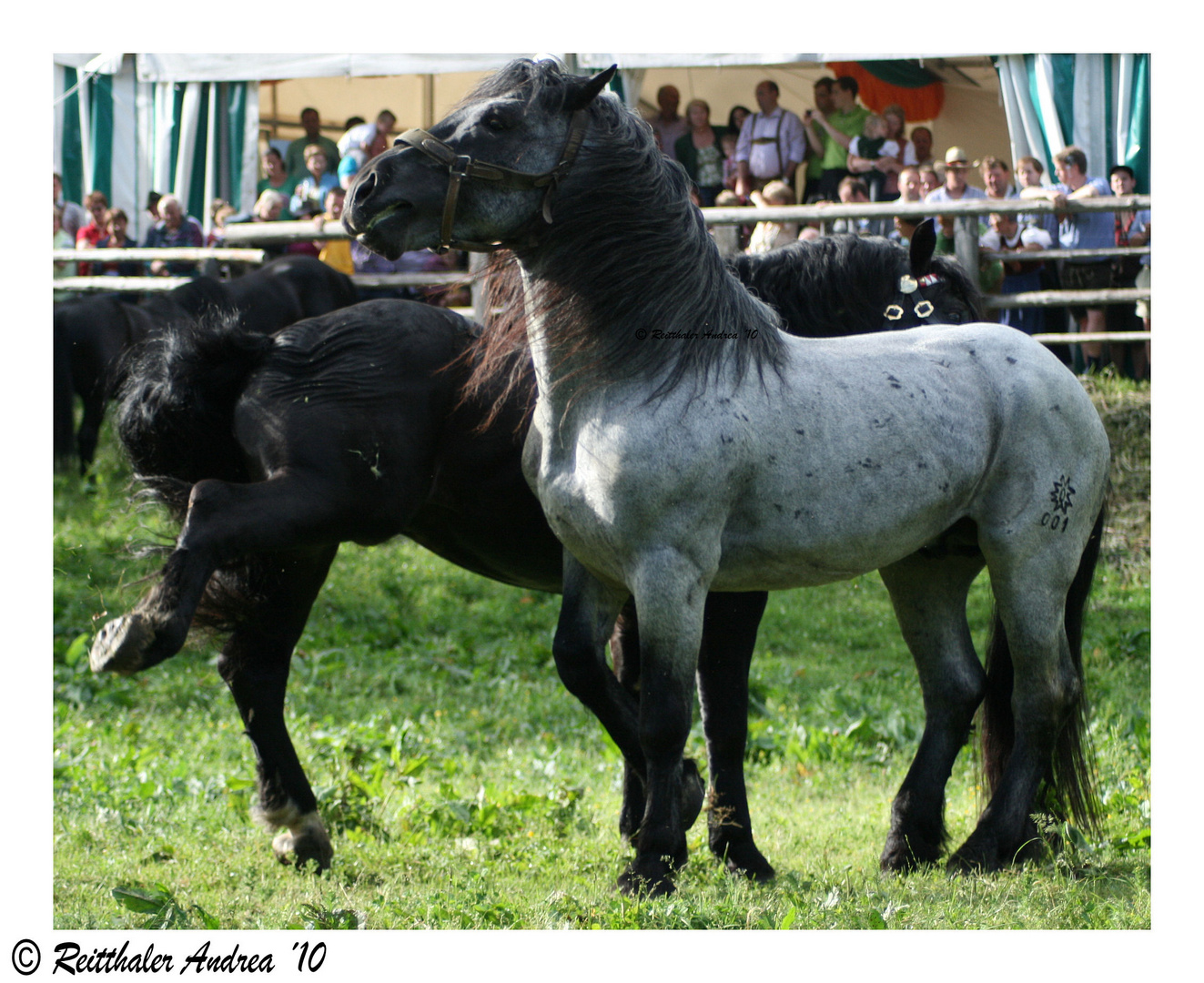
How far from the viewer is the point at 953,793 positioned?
17.3 feet

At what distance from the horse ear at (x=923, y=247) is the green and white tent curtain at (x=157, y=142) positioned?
463 cm

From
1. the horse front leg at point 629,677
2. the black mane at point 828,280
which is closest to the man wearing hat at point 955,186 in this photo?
the black mane at point 828,280

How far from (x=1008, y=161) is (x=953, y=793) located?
19.3 feet

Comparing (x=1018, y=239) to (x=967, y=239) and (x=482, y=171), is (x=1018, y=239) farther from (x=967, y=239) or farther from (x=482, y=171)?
(x=482, y=171)

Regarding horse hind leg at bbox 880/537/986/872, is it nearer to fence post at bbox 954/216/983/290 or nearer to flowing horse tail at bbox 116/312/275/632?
flowing horse tail at bbox 116/312/275/632

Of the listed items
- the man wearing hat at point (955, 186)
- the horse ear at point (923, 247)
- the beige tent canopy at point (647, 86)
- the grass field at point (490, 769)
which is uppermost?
the beige tent canopy at point (647, 86)

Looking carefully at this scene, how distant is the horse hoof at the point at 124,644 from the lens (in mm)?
3354

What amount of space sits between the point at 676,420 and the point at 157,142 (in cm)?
677

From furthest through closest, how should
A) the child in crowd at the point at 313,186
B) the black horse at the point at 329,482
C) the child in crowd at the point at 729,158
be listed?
1. the child in crowd at the point at 313,186
2. the child in crowd at the point at 729,158
3. the black horse at the point at 329,482

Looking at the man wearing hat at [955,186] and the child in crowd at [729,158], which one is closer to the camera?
the man wearing hat at [955,186]

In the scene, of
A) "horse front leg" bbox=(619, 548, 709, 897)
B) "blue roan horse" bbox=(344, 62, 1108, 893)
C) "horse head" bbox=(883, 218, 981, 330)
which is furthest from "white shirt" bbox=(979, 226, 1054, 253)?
"horse front leg" bbox=(619, 548, 709, 897)

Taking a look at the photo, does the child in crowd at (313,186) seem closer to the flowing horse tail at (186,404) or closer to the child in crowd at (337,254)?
the child in crowd at (337,254)

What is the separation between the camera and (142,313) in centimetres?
1005

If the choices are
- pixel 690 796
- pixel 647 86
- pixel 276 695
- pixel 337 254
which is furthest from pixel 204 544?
pixel 647 86
